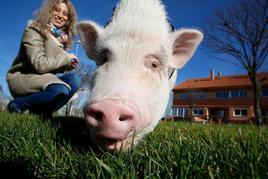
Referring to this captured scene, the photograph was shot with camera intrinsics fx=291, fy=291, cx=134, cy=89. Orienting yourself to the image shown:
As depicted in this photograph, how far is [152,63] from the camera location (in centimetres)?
312

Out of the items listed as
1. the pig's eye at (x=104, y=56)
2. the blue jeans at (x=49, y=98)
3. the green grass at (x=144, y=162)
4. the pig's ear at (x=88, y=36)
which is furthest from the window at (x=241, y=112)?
the green grass at (x=144, y=162)

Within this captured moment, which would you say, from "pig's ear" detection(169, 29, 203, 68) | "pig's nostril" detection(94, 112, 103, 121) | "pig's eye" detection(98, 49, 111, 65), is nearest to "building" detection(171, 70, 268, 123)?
"pig's ear" detection(169, 29, 203, 68)

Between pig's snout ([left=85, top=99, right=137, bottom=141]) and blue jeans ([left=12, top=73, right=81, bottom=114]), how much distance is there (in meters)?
3.41

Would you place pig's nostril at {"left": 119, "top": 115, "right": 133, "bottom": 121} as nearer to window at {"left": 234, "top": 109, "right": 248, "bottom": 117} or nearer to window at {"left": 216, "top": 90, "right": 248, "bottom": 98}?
window at {"left": 234, "top": 109, "right": 248, "bottom": 117}

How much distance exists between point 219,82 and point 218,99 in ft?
20.0

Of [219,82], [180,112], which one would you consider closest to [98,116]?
[180,112]

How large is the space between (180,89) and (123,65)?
201 ft

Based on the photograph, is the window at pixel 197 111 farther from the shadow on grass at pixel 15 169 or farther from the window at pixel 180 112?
the shadow on grass at pixel 15 169

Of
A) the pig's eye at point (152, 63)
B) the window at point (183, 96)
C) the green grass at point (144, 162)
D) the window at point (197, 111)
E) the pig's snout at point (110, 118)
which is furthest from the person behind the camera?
the window at point (183, 96)

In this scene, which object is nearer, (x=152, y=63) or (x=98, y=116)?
(x=98, y=116)

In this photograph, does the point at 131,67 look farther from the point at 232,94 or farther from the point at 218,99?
the point at 218,99

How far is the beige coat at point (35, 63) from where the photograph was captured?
16.8ft

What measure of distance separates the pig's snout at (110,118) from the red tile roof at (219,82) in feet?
179

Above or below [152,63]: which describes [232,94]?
above
